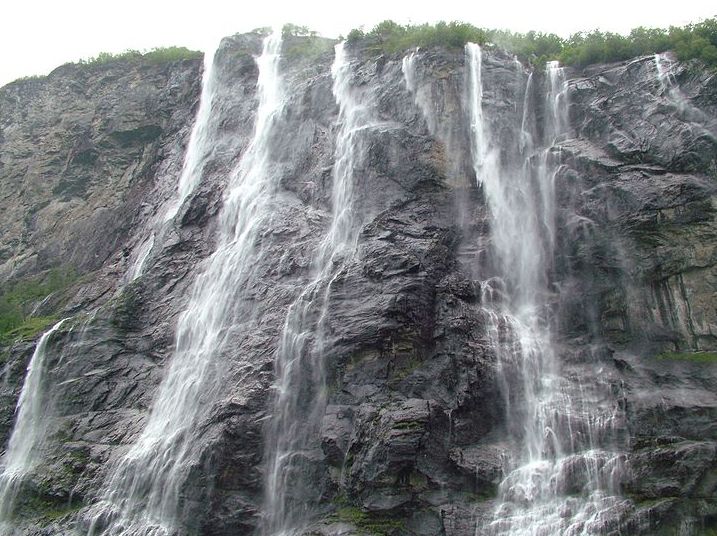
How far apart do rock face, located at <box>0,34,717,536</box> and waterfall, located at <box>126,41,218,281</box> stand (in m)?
0.91

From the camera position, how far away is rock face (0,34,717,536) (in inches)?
642

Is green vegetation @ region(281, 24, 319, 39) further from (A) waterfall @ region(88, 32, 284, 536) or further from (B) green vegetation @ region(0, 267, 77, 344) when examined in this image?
(B) green vegetation @ region(0, 267, 77, 344)

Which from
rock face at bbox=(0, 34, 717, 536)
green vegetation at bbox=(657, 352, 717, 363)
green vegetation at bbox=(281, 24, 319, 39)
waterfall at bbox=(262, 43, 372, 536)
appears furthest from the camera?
green vegetation at bbox=(281, 24, 319, 39)

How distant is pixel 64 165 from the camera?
37.5 meters

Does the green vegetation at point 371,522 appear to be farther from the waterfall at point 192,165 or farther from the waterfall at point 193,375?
the waterfall at point 192,165

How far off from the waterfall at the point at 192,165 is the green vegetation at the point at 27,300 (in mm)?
4244

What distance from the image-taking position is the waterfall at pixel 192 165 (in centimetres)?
2792

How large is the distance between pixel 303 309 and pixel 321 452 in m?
4.56

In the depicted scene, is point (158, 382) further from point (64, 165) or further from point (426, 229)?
point (64, 165)

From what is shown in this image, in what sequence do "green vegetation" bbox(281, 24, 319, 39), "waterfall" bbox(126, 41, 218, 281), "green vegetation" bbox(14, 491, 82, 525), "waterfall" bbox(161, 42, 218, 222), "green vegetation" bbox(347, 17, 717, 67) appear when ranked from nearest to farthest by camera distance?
"green vegetation" bbox(14, 491, 82, 525) → "green vegetation" bbox(347, 17, 717, 67) → "waterfall" bbox(126, 41, 218, 281) → "waterfall" bbox(161, 42, 218, 222) → "green vegetation" bbox(281, 24, 319, 39)

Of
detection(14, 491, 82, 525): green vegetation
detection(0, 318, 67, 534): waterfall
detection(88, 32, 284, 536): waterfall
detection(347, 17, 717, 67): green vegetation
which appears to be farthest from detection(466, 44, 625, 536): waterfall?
detection(0, 318, 67, 534): waterfall

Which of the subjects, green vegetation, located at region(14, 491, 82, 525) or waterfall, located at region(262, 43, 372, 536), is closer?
waterfall, located at region(262, 43, 372, 536)

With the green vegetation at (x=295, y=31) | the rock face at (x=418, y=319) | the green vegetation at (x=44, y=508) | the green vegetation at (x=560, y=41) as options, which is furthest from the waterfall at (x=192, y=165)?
the green vegetation at (x=44, y=508)

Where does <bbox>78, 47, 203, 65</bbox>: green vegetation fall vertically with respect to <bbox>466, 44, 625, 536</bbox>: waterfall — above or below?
above
